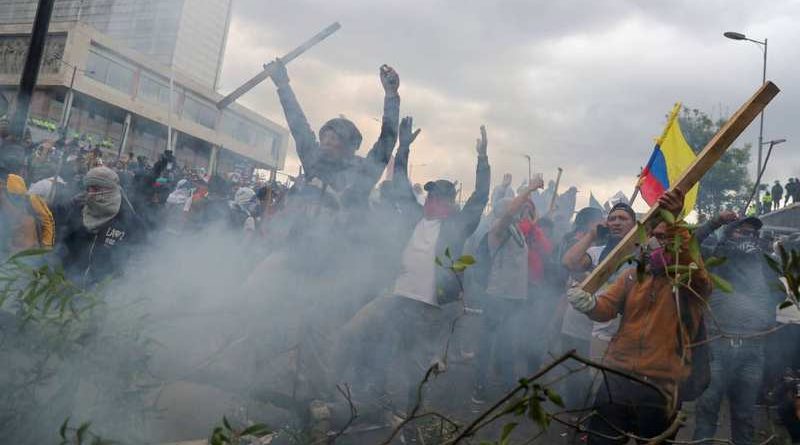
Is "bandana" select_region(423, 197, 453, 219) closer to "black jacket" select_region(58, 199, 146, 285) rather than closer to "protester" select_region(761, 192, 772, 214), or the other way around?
"black jacket" select_region(58, 199, 146, 285)

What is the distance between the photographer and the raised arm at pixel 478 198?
433cm

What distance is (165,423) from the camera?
10.3 ft

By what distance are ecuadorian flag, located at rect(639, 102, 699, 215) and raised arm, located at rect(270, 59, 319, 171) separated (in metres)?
3.14

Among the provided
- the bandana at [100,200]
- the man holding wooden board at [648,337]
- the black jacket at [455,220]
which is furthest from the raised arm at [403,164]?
the bandana at [100,200]

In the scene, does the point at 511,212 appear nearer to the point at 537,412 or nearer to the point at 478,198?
the point at 478,198

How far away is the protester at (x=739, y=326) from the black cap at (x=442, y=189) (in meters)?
1.87

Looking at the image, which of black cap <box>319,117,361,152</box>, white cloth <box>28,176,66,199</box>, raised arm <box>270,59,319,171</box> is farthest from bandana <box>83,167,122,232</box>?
white cloth <box>28,176,66,199</box>

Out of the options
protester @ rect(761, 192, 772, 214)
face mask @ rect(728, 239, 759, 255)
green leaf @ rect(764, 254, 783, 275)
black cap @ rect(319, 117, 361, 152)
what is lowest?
green leaf @ rect(764, 254, 783, 275)

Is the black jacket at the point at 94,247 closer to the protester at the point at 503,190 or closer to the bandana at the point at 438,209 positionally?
the bandana at the point at 438,209

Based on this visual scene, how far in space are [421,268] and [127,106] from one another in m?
32.1

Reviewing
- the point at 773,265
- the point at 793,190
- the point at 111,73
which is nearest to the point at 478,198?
the point at 773,265

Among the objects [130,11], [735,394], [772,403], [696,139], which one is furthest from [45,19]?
[696,139]

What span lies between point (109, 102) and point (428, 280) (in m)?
31.8

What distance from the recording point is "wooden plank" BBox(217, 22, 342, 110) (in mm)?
3418
